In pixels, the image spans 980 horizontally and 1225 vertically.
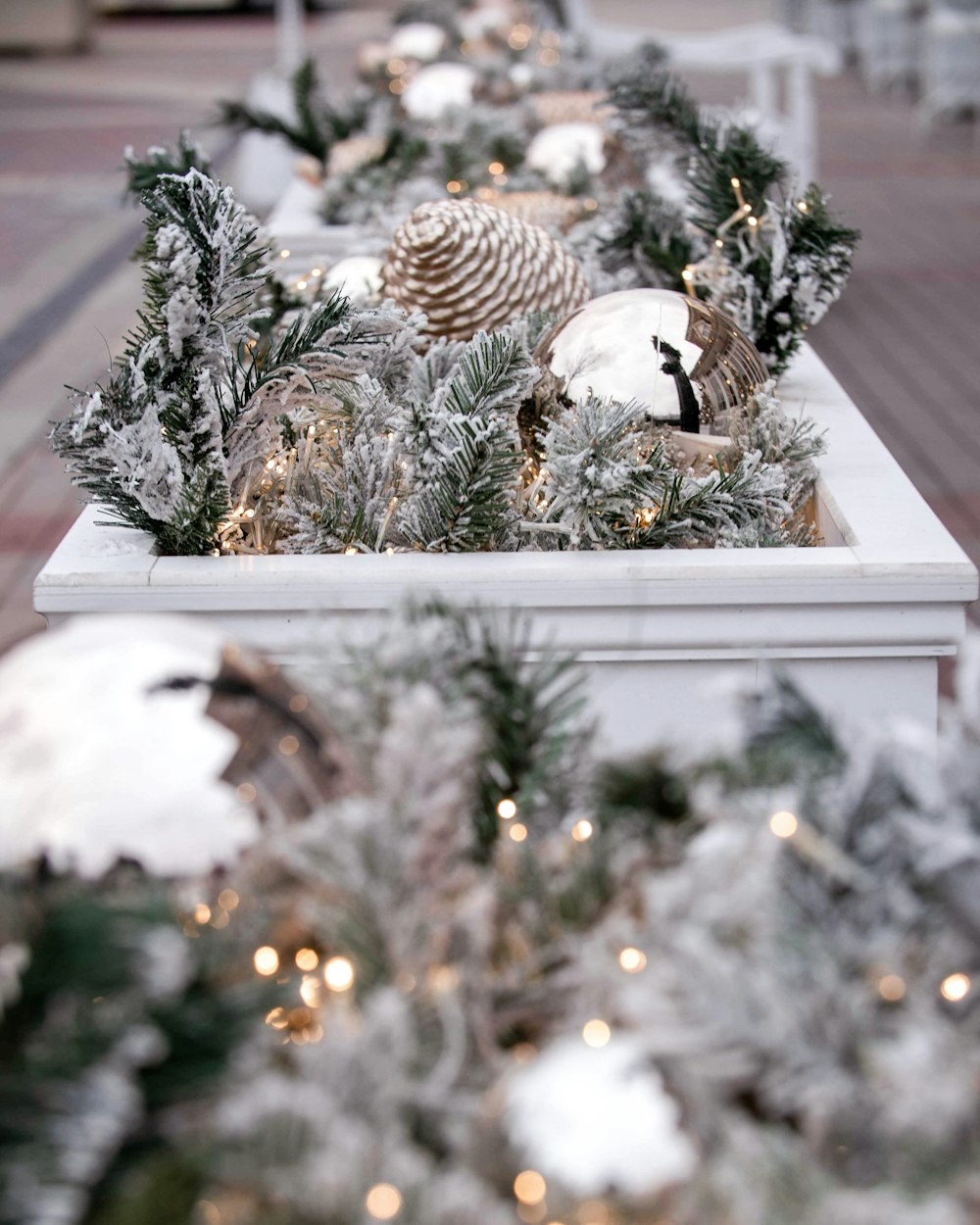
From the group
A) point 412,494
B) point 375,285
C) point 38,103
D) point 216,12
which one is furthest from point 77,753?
point 216,12

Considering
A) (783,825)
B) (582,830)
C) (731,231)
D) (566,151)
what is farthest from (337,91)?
(783,825)

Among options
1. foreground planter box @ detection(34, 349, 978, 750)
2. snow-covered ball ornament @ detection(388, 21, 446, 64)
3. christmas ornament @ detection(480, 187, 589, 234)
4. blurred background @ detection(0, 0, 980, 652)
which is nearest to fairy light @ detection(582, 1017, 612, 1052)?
foreground planter box @ detection(34, 349, 978, 750)

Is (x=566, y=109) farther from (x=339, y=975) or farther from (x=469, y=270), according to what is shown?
(x=339, y=975)

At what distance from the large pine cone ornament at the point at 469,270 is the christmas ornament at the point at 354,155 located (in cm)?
140

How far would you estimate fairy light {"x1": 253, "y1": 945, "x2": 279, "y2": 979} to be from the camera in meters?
0.68

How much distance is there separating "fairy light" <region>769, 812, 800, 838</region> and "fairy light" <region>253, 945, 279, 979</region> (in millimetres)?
251

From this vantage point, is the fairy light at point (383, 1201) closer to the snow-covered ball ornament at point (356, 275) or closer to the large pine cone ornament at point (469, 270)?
the large pine cone ornament at point (469, 270)

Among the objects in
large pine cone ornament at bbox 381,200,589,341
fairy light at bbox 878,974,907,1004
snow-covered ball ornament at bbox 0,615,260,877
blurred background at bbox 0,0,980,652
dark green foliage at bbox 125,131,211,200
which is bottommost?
blurred background at bbox 0,0,980,652

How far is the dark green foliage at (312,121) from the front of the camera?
3.40 m

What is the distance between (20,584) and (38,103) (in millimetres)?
9295

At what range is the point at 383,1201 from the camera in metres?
0.51

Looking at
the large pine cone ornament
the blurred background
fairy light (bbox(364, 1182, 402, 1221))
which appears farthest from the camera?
the blurred background

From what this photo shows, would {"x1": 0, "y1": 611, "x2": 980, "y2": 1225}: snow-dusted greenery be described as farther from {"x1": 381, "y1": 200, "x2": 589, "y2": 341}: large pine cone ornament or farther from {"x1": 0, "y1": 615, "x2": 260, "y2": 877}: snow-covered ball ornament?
{"x1": 381, "y1": 200, "x2": 589, "y2": 341}: large pine cone ornament

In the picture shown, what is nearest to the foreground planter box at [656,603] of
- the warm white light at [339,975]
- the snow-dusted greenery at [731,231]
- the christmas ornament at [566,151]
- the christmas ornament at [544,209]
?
the snow-dusted greenery at [731,231]
